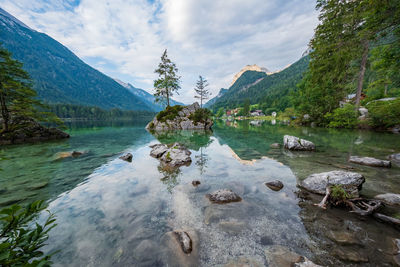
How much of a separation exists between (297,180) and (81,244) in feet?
28.7

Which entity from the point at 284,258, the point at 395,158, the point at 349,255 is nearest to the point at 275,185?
the point at 349,255

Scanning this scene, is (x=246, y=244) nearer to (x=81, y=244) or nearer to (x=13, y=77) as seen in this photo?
(x=81, y=244)

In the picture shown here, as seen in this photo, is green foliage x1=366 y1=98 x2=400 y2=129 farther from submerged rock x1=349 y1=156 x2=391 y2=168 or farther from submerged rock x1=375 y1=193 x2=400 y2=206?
submerged rock x1=375 y1=193 x2=400 y2=206

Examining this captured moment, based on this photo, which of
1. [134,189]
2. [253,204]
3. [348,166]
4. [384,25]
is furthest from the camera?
[348,166]

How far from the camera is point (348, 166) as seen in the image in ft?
28.3

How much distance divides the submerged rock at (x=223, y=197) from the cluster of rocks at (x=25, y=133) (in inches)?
925

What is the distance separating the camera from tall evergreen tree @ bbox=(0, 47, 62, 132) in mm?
14844

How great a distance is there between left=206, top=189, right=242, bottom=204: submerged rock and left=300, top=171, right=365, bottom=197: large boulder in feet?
10.7

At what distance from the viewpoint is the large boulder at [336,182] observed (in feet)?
18.5

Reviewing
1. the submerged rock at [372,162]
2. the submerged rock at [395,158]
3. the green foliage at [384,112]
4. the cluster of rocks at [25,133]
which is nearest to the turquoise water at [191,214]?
the submerged rock at [372,162]

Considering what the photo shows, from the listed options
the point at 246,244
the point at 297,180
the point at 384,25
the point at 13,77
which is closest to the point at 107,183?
the point at 246,244

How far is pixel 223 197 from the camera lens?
5844 mm

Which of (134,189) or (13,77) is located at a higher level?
(13,77)

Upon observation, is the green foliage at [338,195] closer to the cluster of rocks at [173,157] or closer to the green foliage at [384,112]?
the cluster of rocks at [173,157]
